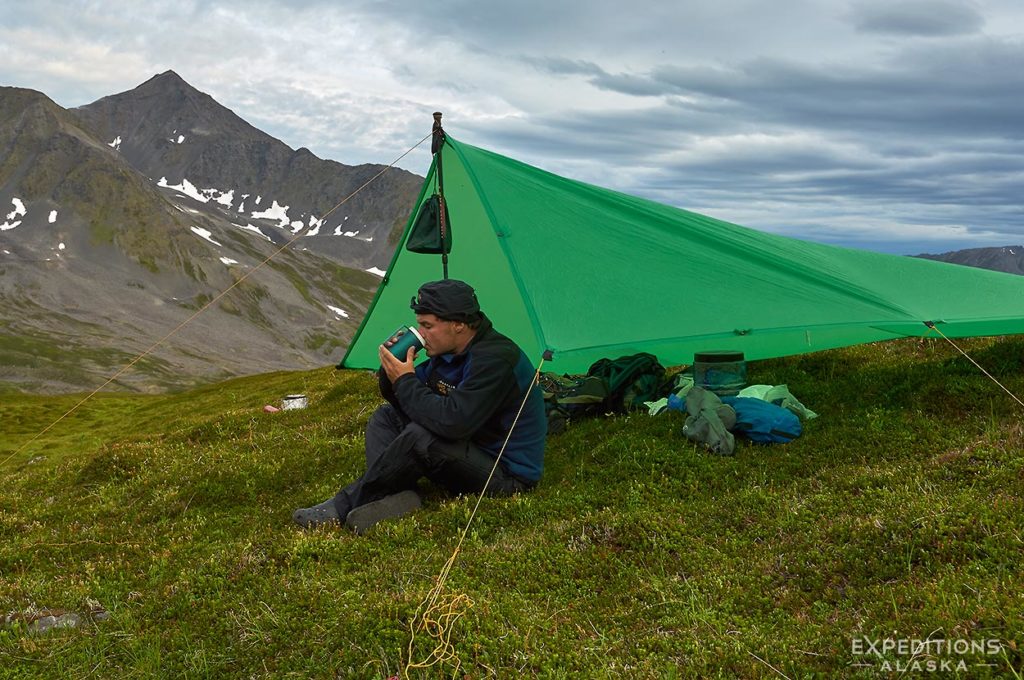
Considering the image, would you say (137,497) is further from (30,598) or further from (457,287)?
(457,287)

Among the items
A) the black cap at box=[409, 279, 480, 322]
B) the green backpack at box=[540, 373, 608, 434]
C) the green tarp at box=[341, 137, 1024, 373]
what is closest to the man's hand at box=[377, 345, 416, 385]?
the black cap at box=[409, 279, 480, 322]

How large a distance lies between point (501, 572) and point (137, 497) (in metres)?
7.67

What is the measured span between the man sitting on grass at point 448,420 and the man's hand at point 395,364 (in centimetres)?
1

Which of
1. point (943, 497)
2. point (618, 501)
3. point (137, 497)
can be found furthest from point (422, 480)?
point (943, 497)

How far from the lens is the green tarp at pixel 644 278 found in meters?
11.7

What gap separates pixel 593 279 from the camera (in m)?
12.1

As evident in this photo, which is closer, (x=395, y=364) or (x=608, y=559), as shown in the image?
(x=608, y=559)

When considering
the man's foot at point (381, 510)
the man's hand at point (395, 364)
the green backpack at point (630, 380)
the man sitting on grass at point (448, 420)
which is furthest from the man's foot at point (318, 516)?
the green backpack at point (630, 380)

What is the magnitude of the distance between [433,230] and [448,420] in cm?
540

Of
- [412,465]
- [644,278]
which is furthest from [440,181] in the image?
[412,465]

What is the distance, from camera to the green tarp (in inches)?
460

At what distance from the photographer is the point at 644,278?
1236 cm

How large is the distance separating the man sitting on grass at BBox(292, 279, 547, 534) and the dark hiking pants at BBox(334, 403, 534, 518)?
1 centimetres

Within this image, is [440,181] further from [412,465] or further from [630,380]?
[412,465]
